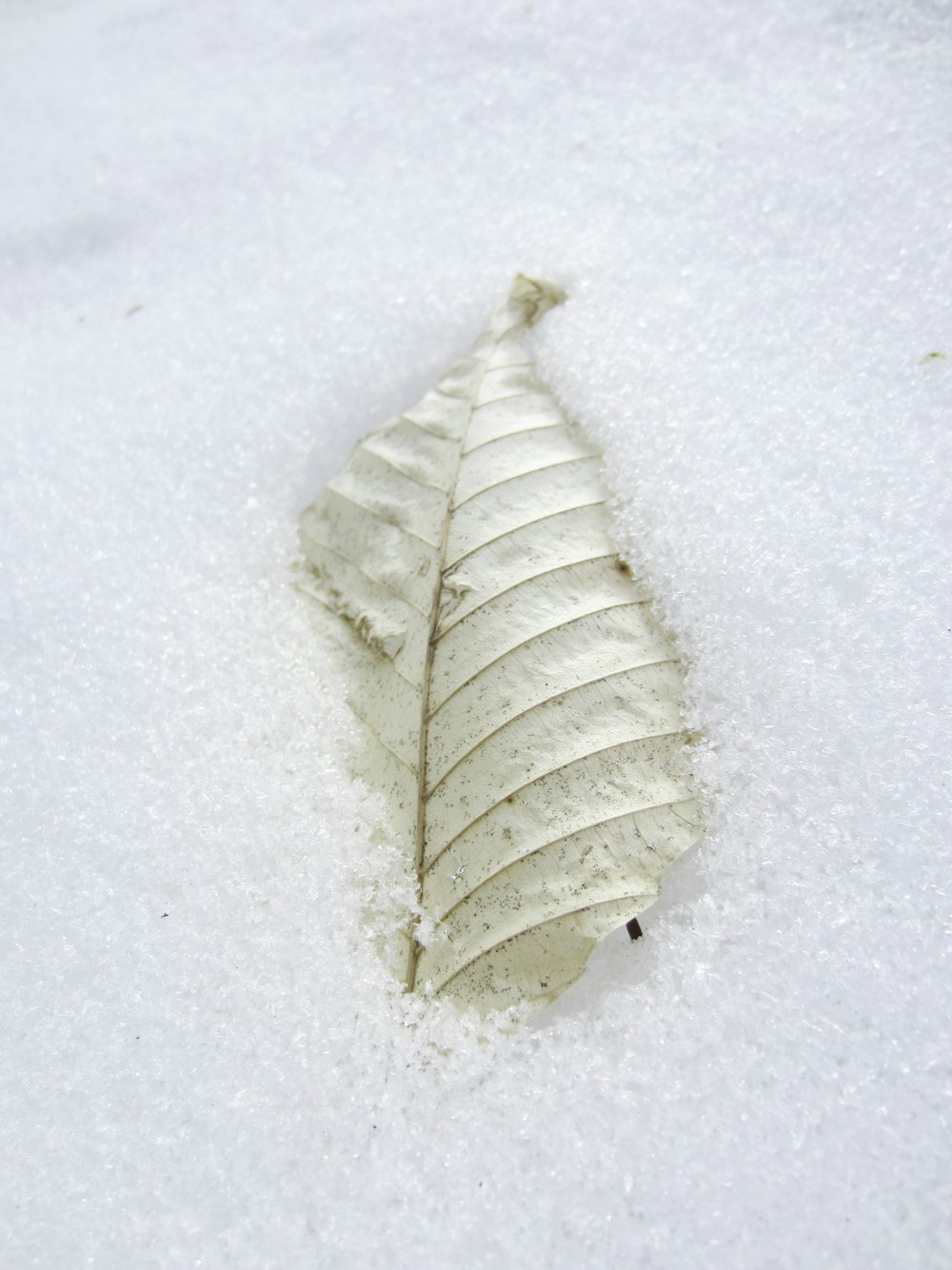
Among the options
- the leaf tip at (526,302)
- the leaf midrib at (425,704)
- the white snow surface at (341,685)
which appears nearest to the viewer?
the white snow surface at (341,685)

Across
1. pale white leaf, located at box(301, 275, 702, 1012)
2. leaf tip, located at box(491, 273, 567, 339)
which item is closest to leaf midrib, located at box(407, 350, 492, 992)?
pale white leaf, located at box(301, 275, 702, 1012)


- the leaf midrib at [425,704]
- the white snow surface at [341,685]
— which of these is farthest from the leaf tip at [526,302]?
the leaf midrib at [425,704]

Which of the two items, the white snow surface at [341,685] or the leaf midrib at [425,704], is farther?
the leaf midrib at [425,704]

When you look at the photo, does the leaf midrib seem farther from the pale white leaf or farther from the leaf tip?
the leaf tip

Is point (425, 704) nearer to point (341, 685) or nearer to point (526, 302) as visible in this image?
point (341, 685)

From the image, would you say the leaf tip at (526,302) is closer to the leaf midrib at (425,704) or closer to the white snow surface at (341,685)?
the white snow surface at (341,685)

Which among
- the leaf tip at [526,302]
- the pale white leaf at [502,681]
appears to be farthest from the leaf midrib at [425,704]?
the leaf tip at [526,302]

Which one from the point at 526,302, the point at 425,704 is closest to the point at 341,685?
the point at 425,704

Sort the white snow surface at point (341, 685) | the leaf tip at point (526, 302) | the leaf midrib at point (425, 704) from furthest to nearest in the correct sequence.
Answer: the leaf tip at point (526, 302) < the leaf midrib at point (425, 704) < the white snow surface at point (341, 685)

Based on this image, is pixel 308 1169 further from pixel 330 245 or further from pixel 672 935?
pixel 330 245

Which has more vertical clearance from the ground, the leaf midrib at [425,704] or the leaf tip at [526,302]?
the leaf tip at [526,302]
